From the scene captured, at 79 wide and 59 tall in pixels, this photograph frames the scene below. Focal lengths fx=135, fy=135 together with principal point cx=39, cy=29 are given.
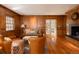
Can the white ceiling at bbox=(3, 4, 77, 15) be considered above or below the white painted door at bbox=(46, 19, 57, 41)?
above

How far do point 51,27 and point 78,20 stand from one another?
15.4ft

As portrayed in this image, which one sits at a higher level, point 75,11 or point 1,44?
point 75,11

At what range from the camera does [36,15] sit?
10.6 metres

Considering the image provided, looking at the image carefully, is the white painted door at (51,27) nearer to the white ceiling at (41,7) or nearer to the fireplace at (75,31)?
the white ceiling at (41,7)

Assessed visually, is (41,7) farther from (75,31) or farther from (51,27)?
(51,27)

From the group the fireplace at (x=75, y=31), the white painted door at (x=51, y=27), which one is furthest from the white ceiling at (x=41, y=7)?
the white painted door at (x=51, y=27)

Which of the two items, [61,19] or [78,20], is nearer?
[78,20]

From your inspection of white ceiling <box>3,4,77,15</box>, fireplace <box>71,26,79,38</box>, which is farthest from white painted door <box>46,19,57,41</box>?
fireplace <box>71,26,79,38</box>

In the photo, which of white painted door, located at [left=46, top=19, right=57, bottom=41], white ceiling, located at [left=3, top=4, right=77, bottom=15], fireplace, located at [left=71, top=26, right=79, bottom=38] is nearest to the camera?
white ceiling, located at [left=3, top=4, right=77, bottom=15]

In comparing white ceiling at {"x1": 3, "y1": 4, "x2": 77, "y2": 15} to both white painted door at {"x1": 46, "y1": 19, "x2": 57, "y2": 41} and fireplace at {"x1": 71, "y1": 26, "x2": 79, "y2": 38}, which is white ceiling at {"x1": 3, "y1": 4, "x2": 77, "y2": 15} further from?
white painted door at {"x1": 46, "y1": 19, "x2": 57, "y2": 41}

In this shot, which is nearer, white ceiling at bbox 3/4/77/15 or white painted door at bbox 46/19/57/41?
white ceiling at bbox 3/4/77/15

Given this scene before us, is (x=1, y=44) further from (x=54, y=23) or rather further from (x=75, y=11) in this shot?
(x=54, y=23)

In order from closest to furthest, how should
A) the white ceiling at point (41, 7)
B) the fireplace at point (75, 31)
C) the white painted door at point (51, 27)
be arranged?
1. the white ceiling at point (41, 7)
2. the fireplace at point (75, 31)
3. the white painted door at point (51, 27)
